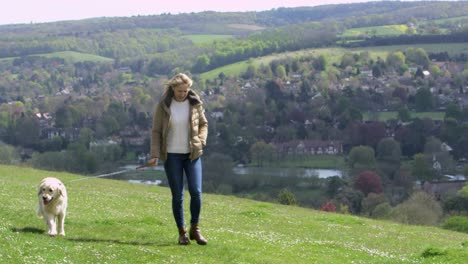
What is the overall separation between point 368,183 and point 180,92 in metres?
64.0

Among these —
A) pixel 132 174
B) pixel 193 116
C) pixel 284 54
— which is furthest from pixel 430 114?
pixel 193 116

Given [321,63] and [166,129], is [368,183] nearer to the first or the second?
[166,129]

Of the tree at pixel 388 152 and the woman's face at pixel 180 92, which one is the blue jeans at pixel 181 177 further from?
the tree at pixel 388 152

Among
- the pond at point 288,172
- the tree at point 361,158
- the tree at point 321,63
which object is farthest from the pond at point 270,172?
the tree at point 321,63

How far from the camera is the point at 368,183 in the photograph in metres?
75.7

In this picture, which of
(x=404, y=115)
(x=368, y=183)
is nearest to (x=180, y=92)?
(x=368, y=183)

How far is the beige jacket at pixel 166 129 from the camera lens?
43.9ft

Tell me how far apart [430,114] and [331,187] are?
1997 inches

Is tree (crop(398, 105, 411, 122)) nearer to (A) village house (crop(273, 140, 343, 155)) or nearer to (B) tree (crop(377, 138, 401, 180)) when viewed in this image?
(A) village house (crop(273, 140, 343, 155))

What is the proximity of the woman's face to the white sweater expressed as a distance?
8 cm

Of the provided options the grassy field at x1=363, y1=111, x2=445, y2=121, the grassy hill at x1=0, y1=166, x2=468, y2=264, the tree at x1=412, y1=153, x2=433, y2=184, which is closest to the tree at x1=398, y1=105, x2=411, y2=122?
the grassy field at x1=363, y1=111, x2=445, y2=121

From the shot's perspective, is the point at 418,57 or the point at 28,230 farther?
the point at 418,57

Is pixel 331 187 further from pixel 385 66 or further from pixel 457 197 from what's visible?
pixel 385 66

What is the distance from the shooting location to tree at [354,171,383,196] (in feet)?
244
